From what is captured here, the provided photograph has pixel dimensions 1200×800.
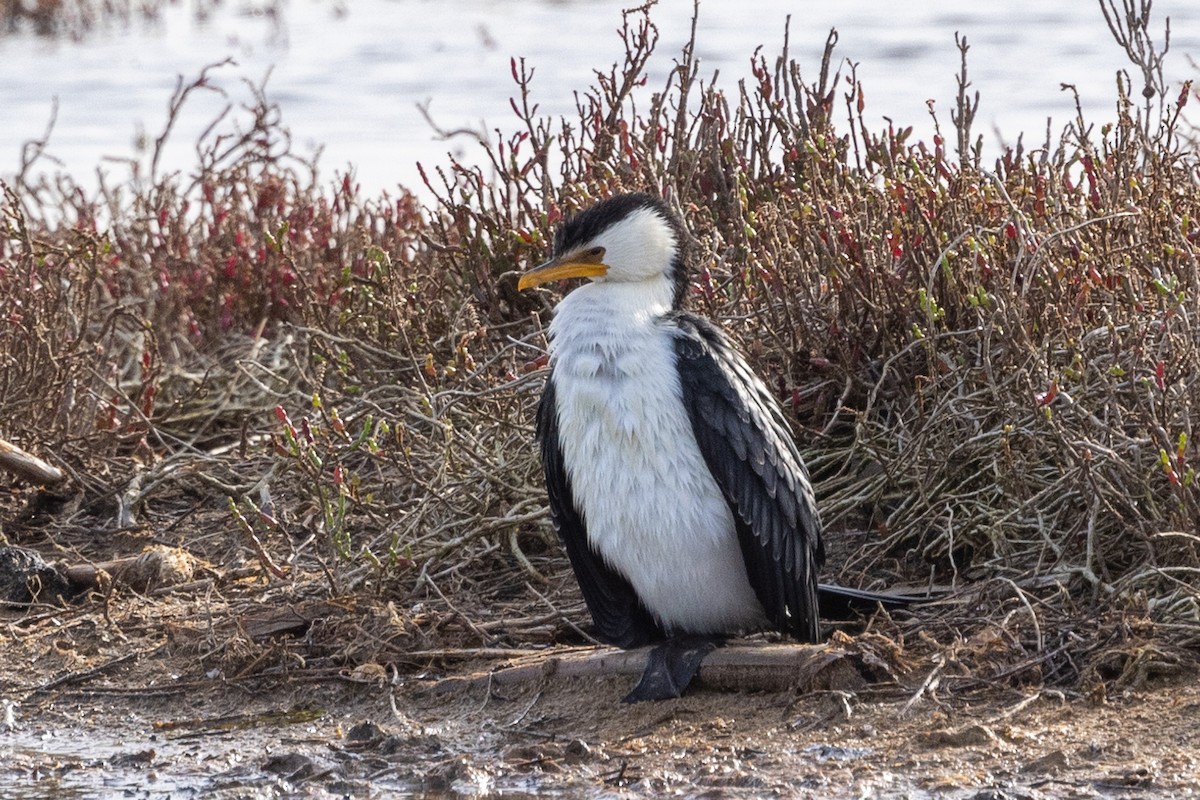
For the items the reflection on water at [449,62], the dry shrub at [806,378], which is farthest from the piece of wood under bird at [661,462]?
the reflection on water at [449,62]

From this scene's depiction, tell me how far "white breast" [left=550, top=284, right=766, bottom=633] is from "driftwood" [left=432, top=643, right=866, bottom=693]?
0.16 m

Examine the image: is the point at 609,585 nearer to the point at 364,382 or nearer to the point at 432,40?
the point at 364,382

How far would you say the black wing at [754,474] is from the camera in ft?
13.3

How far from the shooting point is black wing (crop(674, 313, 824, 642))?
13.3 feet

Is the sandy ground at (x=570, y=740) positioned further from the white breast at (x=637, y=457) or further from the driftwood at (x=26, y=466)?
the driftwood at (x=26, y=466)

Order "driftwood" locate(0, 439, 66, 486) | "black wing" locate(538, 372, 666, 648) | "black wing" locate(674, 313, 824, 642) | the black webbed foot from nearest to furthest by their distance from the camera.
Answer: "black wing" locate(674, 313, 824, 642) < the black webbed foot < "black wing" locate(538, 372, 666, 648) < "driftwood" locate(0, 439, 66, 486)

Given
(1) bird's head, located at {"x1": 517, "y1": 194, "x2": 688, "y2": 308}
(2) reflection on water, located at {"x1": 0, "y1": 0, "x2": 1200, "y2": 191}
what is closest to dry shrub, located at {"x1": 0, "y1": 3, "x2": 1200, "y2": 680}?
(1) bird's head, located at {"x1": 517, "y1": 194, "x2": 688, "y2": 308}

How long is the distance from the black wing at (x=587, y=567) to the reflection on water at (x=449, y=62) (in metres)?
5.63

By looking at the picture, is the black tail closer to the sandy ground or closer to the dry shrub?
the dry shrub

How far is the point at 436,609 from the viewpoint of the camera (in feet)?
15.7

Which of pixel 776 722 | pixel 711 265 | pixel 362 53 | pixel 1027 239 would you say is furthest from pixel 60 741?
pixel 362 53

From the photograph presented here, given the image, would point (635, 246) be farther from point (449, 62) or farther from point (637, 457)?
point (449, 62)

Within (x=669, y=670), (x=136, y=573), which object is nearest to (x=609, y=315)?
(x=669, y=670)

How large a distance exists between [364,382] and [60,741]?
1850mm
